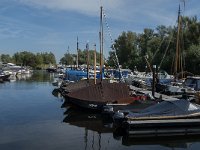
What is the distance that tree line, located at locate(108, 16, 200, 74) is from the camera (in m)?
72.2

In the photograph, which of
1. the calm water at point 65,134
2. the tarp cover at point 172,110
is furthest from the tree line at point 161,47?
the tarp cover at point 172,110

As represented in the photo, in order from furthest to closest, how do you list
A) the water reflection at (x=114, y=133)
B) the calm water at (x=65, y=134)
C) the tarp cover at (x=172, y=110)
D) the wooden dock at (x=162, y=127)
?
the tarp cover at (x=172, y=110), the wooden dock at (x=162, y=127), the water reflection at (x=114, y=133), the calm water at (x=65, y=134)

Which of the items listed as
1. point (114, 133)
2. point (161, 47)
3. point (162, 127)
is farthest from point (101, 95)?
point (161, 47)

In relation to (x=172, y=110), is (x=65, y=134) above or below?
below

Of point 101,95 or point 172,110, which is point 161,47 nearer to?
point 101,95

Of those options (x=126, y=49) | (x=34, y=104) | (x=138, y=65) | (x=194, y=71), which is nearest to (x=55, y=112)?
(x=34, y=104)

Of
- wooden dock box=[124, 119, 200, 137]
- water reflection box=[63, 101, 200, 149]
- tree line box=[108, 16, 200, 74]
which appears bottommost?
water reflection box=[63, 101, 200, 149]

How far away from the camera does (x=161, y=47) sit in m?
93.1

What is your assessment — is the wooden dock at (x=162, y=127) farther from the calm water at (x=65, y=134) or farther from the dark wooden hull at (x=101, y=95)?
the dark wooden hull at (x=101, y=95)

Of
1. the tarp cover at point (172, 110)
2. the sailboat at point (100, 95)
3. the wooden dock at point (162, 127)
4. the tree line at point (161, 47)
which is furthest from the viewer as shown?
the tree line at point (161, 47)

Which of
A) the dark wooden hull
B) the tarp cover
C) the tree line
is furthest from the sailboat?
the tree line

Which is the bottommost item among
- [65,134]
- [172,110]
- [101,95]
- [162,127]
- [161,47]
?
[65,134]

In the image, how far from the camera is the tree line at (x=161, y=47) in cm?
7219

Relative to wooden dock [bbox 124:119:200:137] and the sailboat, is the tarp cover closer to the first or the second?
wooden dock [bbox 124:119:200:137]
